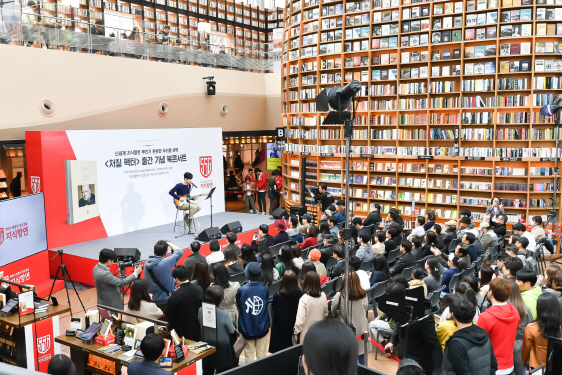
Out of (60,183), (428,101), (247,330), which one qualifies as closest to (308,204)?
(428,101)

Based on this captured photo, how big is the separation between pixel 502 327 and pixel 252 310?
2064 mm

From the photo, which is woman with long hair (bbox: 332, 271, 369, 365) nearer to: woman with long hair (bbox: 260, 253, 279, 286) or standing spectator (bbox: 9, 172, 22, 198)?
woman with long hair (bbox: 260, 253, 279, 286)

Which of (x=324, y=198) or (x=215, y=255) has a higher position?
(x=324, y=198)

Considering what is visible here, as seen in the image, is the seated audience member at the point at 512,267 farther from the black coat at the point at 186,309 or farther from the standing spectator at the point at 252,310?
the black coat at the point at 186,309

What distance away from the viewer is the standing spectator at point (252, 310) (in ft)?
13.8

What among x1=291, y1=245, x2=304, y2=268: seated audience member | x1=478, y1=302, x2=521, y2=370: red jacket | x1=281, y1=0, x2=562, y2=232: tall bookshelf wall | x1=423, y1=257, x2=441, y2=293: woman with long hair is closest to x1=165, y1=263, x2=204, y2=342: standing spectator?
x1=291, y1=245, x2=304, y2=268: seated audience member

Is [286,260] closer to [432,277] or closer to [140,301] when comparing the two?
[432,277]

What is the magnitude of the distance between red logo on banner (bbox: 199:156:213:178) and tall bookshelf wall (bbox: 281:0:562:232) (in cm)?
252

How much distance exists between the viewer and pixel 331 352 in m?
1.39

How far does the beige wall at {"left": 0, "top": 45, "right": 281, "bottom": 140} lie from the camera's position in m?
9.04

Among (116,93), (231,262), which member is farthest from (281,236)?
(116,93)

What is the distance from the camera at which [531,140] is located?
9797 millimetres

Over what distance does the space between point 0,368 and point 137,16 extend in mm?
15917

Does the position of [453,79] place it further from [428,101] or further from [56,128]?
[56,128]
